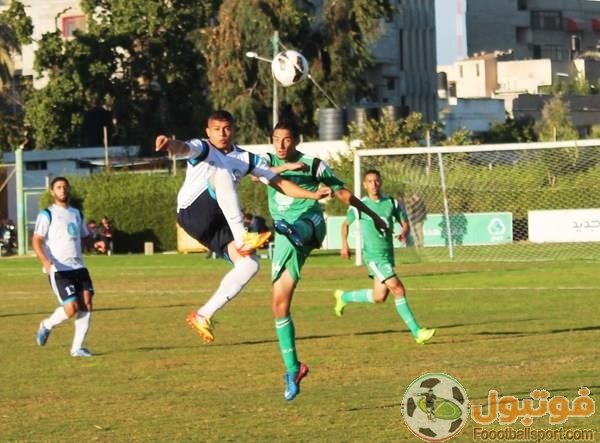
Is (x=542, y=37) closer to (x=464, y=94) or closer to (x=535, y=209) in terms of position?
(x=464, y=94)

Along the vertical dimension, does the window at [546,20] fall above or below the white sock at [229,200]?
above

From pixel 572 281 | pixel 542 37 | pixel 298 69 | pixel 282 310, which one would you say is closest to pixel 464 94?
pixel 542 37

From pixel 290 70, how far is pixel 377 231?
11.3 ft

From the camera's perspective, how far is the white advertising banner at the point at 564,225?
1416 inches

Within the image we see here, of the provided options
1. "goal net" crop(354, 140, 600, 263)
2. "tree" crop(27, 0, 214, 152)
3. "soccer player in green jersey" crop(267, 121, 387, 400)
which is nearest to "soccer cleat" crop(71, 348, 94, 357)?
"soccer player in green jersey" crop(267, 121, 387, 400)

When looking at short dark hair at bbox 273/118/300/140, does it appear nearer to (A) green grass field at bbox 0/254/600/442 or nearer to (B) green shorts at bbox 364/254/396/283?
(A) green grass field at bbox 0/254/600/442

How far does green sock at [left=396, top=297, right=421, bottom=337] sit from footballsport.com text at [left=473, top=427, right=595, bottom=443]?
664 centimetres

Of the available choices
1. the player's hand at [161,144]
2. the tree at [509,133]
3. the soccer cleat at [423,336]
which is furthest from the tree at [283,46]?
the player's hand at [161,144]

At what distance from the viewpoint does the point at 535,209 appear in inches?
1513

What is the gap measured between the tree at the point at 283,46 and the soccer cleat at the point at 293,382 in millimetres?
57745

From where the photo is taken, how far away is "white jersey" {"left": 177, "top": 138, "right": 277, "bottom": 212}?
12.4 metres

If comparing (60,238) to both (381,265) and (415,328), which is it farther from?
(415,328)

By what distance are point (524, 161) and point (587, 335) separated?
22.0m

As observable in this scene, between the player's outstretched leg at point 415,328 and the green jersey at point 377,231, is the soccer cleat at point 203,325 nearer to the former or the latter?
the player's outstretched leg at point 415,328
